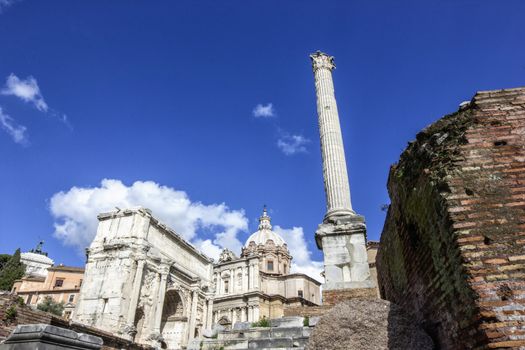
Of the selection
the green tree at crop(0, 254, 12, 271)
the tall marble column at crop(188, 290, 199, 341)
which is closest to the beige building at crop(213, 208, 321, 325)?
the tall marble column at crop(188, 290, 199, 341)

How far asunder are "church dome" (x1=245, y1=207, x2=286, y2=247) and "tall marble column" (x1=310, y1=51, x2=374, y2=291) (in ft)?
142

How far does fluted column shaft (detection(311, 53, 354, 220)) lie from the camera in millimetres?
11680

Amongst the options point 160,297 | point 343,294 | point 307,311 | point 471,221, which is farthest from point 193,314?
point 471,221

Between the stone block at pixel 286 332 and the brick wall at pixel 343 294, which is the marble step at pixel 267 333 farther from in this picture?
the brick wall at pixel 343 294

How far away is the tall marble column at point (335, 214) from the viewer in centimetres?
930

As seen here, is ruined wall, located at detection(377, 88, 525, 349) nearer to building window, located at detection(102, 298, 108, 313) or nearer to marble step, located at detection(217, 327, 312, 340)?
marble step, located at detection(217, 327, 312, 340)

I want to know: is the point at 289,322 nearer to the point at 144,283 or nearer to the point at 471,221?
the point at 471,221

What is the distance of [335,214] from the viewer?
1114 cm

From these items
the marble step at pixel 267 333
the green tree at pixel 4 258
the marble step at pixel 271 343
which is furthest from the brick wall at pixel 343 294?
the green tree at pixel 4 258

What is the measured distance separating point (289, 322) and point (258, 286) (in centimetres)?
3846

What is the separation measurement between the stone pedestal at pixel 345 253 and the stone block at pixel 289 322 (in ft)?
3.56

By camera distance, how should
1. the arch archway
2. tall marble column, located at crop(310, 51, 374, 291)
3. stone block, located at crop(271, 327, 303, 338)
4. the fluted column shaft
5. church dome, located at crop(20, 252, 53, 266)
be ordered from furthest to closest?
church dome, located at crop(20, 252, 53, 266), the arch archway, the fluted column shaft, tall marble column, located at crop(310, 51, 374, 291), stone block, located at crop(271, 327, 303, 338)

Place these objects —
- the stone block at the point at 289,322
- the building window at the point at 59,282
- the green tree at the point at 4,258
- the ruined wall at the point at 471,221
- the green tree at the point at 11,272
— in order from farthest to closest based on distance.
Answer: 1. the green tree at the point at 4,258
2. the building window at the point at 59,282
3. the green tree at the point at 11,272
4. the stone block at the point at 289,322
5. the ruined wall at the point at 471,221

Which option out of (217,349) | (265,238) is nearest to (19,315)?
(217,349)
